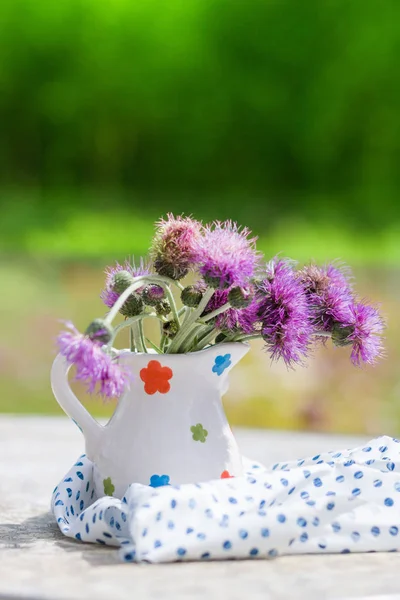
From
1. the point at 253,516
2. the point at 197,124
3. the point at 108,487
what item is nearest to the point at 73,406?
the point at 108,487

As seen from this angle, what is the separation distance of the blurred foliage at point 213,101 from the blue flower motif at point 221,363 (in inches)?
116

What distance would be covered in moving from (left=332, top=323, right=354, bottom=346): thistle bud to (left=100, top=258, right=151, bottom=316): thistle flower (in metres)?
0.15

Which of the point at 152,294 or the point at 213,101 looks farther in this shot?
the point at 213,101

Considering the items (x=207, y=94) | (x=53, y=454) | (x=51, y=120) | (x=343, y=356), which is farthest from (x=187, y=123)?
(x=53, y=454)

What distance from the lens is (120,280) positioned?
0.64 metres

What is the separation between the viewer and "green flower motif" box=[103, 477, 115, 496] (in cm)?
66

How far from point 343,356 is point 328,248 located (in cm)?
81

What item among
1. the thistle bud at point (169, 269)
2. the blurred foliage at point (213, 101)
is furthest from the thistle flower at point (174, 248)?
the blurred foliage at point (213, 101)

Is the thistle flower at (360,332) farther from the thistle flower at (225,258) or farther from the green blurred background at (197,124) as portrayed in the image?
the green blurred background at (197,124)

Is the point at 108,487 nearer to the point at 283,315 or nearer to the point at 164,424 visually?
the point at 164,424

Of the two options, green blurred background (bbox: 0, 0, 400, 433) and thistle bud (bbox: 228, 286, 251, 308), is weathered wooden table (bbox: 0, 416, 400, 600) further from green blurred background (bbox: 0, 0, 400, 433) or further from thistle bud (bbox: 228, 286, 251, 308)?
green blurred background (bbox: 0, 0, 400, 433)

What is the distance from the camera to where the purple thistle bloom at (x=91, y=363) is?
22.4 inches

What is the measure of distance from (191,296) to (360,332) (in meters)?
0.14

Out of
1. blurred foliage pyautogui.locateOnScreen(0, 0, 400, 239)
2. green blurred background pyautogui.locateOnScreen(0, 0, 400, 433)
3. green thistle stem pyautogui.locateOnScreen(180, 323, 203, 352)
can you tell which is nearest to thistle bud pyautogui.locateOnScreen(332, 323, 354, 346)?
green thistle stem pyautogui.locateOnScreen(180, 323, 203, 352)
